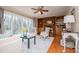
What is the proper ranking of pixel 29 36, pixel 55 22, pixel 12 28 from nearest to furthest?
pixel 12 28, pixel 55 22, pixel 29 36

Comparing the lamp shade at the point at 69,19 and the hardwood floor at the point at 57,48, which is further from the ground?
the lamp shade at the point at 69,19

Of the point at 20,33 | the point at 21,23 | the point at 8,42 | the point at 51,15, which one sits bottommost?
the point at 8,42

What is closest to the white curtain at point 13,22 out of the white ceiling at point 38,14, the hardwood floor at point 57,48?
the white ceiling at point 38,14

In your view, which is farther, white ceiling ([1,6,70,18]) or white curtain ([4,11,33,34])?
white curtain ([4,11,33,34])

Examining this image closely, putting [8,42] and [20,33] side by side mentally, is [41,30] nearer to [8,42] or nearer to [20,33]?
[20,33]

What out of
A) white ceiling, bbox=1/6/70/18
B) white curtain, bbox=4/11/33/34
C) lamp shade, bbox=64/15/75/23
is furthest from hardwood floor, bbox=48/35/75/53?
white curtain, bbox=4/11/33/34

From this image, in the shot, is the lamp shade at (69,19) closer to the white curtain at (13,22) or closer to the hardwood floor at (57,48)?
the hardwood floor at (57,48)

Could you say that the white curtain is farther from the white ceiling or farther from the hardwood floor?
the hardwood floor

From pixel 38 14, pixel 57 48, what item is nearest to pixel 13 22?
pixel 38 14

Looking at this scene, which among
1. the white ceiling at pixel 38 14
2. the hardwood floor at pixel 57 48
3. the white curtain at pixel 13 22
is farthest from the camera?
the white curtain at pixel 13 22

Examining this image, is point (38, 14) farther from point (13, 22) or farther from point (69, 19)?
point (69, 19)
